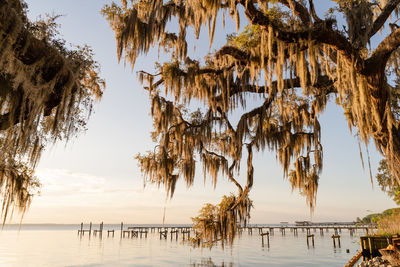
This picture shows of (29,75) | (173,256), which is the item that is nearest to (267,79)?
(29,75)

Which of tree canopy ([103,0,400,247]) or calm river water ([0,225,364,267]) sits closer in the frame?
tree canopy ([103,0,400,247])

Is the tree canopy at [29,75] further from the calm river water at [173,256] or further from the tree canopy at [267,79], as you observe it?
the calm river water at [173,256]

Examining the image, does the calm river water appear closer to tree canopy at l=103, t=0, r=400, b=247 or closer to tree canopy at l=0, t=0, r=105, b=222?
tree canopy at l=103, t=0, r=400, b=247

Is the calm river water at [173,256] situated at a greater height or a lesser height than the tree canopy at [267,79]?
lesser

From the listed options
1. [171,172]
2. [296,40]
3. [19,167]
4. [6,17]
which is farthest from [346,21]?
[19,167]

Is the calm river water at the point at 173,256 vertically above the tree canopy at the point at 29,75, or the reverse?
the tree canopy at the point at 29,75

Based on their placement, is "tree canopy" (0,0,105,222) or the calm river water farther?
the calm river water

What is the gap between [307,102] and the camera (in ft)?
33.4

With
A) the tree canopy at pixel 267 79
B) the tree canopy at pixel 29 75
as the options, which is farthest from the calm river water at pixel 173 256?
the tree canopy at pixel 29 75

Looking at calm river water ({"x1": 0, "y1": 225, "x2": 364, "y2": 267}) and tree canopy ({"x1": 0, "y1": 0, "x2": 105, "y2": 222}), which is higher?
tree canopy ({"x1": 0, "y1": 0, "x2": 105, "y2": 222})

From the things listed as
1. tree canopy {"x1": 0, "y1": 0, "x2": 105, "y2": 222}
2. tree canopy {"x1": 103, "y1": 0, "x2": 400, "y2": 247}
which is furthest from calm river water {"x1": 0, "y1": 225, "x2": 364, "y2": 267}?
tree canopy {"x1": 0, "y1": 0, "x2": 105, "y2": 222}

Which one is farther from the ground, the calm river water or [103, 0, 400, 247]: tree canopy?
[103, 0, 400, 247]: tree canopy

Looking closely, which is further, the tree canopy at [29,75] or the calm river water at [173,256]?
the calm river water at [173,256]

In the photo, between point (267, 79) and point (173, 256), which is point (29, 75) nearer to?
point (267, 79)
